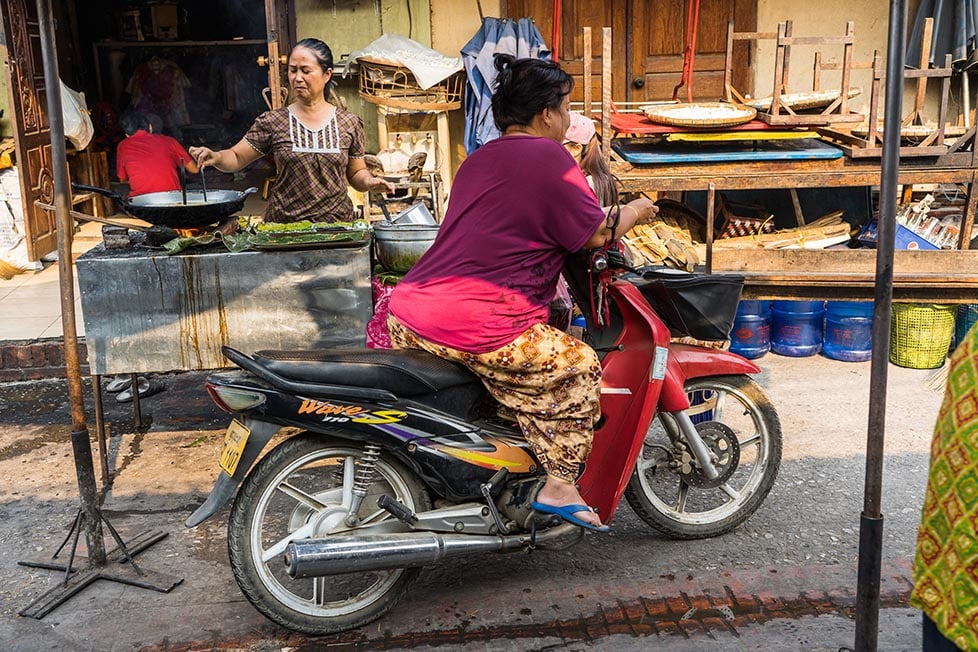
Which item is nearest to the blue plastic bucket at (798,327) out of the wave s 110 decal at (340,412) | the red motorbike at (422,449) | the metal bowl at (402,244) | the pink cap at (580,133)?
the pink cap at (580,133)

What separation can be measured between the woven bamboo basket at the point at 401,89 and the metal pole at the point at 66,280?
4.78 m

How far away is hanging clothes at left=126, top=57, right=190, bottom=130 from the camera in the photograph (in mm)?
12250

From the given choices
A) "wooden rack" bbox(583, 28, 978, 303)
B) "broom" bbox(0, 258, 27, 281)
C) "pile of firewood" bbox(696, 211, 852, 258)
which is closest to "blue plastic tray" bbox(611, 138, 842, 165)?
"wooden rack" bbox(583, 28, 978, 303)

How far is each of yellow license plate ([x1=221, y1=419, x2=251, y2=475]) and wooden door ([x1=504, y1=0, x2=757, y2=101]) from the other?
637 cm

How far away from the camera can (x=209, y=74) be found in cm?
1306

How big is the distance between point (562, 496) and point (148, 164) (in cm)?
608

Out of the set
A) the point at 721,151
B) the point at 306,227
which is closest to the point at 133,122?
the point at 721,151

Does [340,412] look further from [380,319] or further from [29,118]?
[29,118]

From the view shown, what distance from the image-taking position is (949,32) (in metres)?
8.95

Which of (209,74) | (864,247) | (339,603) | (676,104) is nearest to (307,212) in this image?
(339,603)

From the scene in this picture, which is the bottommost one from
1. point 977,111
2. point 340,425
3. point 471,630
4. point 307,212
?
point 471,630

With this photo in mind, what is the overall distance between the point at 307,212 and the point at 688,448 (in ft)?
8.18

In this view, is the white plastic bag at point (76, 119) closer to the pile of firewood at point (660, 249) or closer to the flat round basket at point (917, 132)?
the pile of firewood at point (660, 249)

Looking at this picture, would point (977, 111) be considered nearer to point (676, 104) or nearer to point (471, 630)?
point (676, 104)
